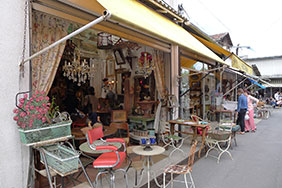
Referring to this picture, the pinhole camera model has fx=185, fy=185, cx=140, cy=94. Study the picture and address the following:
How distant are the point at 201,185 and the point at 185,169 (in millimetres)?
682

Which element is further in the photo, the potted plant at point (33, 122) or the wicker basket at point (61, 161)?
the potted plant at point (33, 122)

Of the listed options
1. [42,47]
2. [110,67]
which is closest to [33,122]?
[42,47]

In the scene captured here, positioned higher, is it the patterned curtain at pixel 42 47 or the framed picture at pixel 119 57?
the framed picture at pixel 119 57

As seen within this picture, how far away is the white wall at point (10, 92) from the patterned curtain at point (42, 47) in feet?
1.09

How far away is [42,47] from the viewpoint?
2967 mm

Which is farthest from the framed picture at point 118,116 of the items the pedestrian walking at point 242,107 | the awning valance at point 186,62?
the pedestrian walking at point 242,107

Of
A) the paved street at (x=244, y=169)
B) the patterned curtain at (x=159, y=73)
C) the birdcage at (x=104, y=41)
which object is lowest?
the paved street at (x=244, y=169)

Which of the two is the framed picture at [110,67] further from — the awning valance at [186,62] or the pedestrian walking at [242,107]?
the pedestrian walking at [242,107]

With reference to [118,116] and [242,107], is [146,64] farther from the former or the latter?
[242,107]

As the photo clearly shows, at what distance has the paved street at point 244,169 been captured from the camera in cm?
339

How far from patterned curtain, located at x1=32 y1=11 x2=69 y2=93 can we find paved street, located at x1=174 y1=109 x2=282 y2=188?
287cm

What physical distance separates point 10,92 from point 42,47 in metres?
0.91

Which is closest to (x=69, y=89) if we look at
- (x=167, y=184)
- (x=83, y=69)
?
(x=83, y=69)

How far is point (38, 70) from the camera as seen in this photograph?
290 cm
